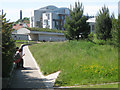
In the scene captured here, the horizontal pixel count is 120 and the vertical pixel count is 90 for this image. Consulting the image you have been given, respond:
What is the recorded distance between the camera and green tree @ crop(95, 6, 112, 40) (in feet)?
79.3

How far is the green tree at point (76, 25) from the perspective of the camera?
24.8 meters

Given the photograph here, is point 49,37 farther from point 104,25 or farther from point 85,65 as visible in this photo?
point 85,65

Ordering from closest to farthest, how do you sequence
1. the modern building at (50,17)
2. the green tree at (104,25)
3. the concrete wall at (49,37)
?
1. the green tree at (104,25)
2. the concrete wall at (49,37)
3. the modern building at (50,17)

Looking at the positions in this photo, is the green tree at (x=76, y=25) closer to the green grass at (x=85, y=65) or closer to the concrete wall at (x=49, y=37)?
the green grass at (x=85, y=65)

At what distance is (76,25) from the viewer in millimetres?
24844

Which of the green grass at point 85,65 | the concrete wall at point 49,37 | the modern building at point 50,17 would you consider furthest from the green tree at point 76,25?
the modern building at point 50,17

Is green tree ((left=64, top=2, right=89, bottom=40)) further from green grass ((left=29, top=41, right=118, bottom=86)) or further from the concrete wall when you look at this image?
the concrete wall

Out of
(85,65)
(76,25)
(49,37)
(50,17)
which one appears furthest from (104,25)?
(50,17)

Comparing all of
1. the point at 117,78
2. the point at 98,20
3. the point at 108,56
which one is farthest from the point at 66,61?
the point at 98,20

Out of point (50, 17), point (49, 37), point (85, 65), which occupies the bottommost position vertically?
point (85, 65)

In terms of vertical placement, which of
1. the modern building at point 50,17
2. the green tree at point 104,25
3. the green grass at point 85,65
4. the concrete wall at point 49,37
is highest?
the modern building at point 50,17

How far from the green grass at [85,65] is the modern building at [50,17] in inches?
2373

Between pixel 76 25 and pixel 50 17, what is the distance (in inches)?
2172

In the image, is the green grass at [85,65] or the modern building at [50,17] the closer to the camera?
the green grass at [85,65]
